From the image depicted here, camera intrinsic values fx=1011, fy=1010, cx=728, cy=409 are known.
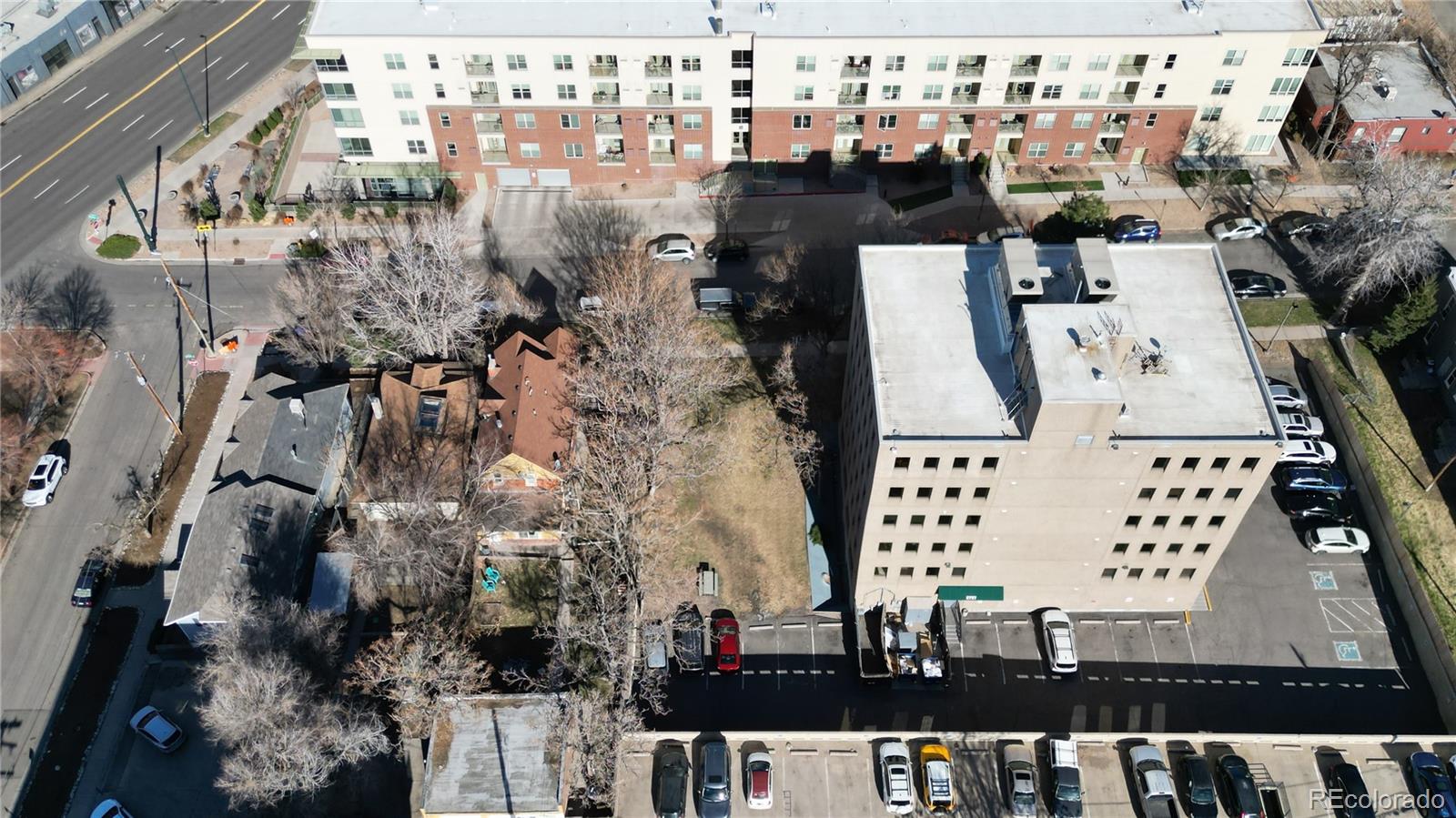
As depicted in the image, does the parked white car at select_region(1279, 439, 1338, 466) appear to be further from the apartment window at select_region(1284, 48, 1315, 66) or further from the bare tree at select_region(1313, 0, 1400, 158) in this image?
the apartment window at select_region(1284, 48, 1315, 66)

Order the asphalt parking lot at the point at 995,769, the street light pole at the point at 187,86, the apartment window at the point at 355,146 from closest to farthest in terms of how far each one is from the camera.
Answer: the asphalt parking lot at the point at 995,769
the apartment window at the point at 355,146
the street light pole at the point at 187,86

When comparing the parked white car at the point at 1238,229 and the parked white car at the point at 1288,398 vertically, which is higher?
the parked white car at the point at 1238,229

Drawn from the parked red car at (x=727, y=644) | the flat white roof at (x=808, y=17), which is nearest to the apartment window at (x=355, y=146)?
the flat white roof at (x=808, y=17)

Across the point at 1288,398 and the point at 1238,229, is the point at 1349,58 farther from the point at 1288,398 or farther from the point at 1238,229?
the point at 1288,398

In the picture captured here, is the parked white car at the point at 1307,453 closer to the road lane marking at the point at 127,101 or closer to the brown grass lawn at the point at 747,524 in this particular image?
the brown grass lawn at the point at 747,524

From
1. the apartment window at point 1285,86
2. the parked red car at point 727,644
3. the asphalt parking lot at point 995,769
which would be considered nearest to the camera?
the asphalt parking lot at point 995,769

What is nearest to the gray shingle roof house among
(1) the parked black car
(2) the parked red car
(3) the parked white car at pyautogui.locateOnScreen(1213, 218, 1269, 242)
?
(2) the parked red car

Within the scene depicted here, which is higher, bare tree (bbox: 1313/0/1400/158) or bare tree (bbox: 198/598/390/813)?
bare tree (bbox: 1313/0/1400/158)
